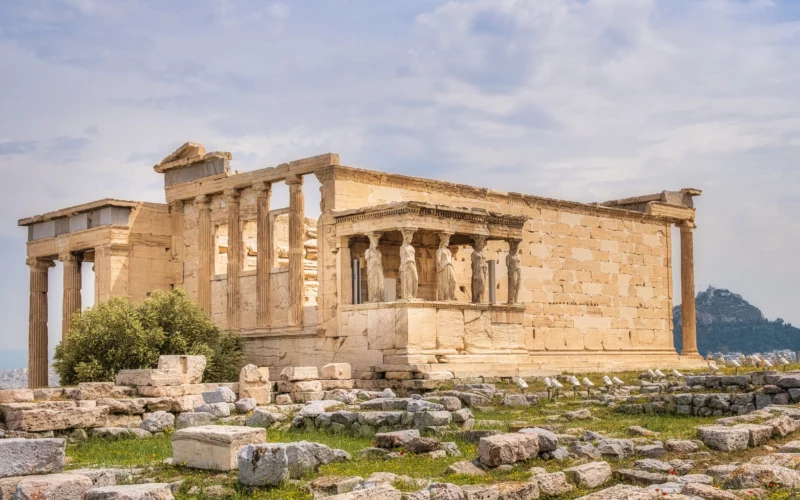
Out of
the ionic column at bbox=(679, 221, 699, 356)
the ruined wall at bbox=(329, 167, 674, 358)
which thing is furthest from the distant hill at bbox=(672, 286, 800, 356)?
the ruined wall at bbox=(329, 167, 674, 358)

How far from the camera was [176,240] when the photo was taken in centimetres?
2778

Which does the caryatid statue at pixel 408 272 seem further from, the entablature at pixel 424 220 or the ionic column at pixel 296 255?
the ionic column at pixel 296 255

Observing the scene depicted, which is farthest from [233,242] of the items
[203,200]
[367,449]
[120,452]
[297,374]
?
[367,449]

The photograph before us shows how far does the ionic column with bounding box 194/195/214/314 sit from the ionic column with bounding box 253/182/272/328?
1.98 metres

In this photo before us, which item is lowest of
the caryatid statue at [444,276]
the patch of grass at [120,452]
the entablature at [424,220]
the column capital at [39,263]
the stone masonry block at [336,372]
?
the patch of grass at [120,452]

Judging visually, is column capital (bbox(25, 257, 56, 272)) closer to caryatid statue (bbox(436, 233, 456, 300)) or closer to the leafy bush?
the leafy bush

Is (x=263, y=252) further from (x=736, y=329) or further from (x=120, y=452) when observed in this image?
(x=736, y=329)

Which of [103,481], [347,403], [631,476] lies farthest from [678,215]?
[103,481]

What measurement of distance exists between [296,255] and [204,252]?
12.0 ft

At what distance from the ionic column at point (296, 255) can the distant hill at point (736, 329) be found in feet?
237

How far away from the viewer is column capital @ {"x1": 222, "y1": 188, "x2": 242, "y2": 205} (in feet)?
85.8

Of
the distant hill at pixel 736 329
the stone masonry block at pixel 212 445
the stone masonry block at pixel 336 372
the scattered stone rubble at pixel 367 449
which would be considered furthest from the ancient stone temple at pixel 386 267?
the distant hill at pixel 736 329

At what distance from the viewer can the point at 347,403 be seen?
17594mm

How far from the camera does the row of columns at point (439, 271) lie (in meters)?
22.1
